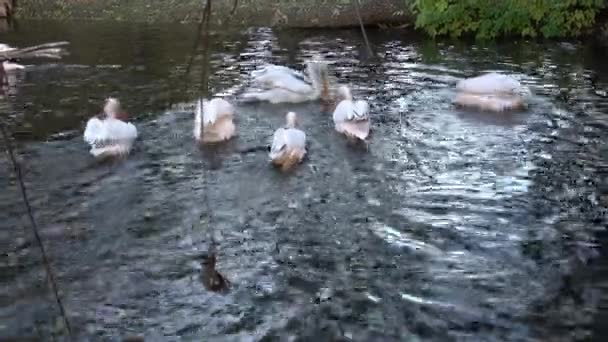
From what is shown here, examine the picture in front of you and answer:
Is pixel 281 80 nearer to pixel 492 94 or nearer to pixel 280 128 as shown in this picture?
pixel 280 128

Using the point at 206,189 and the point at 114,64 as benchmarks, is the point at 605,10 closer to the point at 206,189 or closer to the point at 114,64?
the point at 114,64

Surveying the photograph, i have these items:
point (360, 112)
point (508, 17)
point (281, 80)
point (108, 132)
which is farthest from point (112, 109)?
point (508, 17)

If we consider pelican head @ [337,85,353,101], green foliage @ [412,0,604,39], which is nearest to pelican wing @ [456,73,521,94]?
pelican head @ [337,85,353,101]

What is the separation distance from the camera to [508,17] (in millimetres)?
14102

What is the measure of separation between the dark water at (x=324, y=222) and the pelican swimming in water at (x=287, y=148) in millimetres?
155

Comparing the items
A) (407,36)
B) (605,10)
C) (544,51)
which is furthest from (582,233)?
(605,10)

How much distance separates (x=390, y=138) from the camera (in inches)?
323

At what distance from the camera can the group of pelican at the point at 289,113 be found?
7625mm

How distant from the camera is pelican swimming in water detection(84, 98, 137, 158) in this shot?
7629 millimetres

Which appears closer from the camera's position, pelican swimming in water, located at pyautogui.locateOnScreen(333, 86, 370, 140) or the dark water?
the dark water

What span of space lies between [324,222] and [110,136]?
2538 millimetres

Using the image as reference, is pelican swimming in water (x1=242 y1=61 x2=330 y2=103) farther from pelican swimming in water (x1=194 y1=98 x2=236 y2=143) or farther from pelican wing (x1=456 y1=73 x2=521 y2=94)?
pelican wing (x1=456 y1=73 x2=521 y2=94)

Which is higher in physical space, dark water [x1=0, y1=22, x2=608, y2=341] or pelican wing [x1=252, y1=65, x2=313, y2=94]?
pelican wing [x1=252, y1=65, x2=313, y2=94]

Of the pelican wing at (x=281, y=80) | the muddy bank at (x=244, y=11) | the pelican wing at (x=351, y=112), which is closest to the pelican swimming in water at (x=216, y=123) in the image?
the pelican wing at (x=351, y=112)
